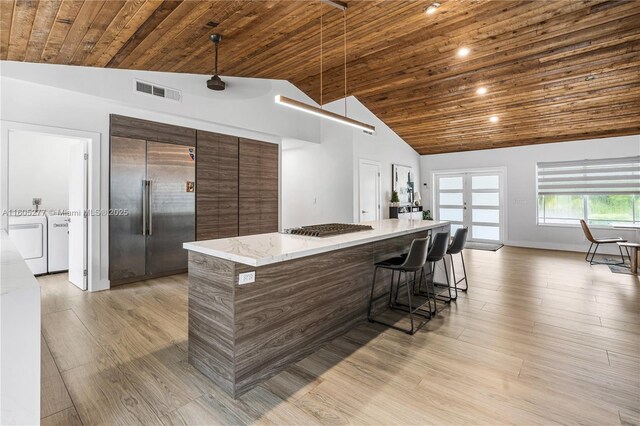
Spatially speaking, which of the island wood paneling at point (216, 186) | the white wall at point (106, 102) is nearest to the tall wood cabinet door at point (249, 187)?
the island wood paneling at point (216, 186)

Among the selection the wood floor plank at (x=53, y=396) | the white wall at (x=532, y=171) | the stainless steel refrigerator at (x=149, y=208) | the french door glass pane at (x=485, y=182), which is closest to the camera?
the wood floor plank at (x=53, y=396)

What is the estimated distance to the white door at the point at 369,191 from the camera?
6483mm

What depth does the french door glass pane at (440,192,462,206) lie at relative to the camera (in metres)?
8.73

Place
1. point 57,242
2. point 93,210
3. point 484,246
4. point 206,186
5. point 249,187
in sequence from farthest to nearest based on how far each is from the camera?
point 484,246 < point 249,187 < point 206,186 < point 57,242 < point 93,210

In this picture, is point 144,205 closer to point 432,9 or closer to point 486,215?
point 432,9

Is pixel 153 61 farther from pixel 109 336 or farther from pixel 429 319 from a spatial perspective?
pixel 429 319

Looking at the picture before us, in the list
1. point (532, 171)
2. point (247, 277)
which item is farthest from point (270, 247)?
point (532, 171)

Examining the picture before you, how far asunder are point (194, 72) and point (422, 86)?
391 centimetres

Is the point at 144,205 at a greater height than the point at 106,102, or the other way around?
the point at 106,102

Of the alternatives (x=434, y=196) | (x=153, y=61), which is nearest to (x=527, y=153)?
(x=434, y=196)

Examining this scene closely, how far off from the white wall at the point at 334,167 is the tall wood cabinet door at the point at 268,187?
0.74m

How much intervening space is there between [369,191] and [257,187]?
245 cm

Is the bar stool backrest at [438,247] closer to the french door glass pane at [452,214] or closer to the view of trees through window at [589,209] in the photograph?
the view of trees through window at [589,209]

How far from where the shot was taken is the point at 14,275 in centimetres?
142
